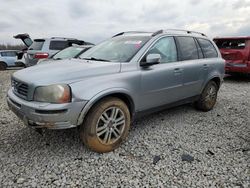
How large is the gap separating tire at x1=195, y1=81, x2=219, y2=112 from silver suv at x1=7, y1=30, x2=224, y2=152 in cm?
24

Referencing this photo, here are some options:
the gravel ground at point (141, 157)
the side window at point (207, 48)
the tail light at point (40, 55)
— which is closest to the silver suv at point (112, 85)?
the side window at point (207, 48)

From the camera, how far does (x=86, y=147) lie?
361cm

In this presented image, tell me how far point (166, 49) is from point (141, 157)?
6.45ft

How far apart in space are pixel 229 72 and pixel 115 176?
8.14m

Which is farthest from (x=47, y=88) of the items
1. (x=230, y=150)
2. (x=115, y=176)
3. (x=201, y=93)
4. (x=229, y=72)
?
(x=229, y=72)

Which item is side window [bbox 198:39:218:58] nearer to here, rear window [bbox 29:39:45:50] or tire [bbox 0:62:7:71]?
rear window [bbox 29:39:45:50]

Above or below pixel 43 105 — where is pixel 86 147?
below

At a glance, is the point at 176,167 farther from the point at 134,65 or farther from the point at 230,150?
the point at 134,65

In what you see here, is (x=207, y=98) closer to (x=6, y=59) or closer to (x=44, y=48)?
(x=44, y=48)

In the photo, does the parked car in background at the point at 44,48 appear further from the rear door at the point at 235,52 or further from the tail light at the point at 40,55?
the rear door at the point at 235,52

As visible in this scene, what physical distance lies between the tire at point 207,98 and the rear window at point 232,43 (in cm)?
471

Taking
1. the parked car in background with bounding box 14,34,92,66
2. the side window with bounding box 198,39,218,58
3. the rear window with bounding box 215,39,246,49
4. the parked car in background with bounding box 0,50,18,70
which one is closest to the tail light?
the parked car in background with bounding box 14,34,92,66

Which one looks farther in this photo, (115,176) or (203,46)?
(203,46)

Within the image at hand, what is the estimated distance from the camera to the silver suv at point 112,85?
3.07 m
